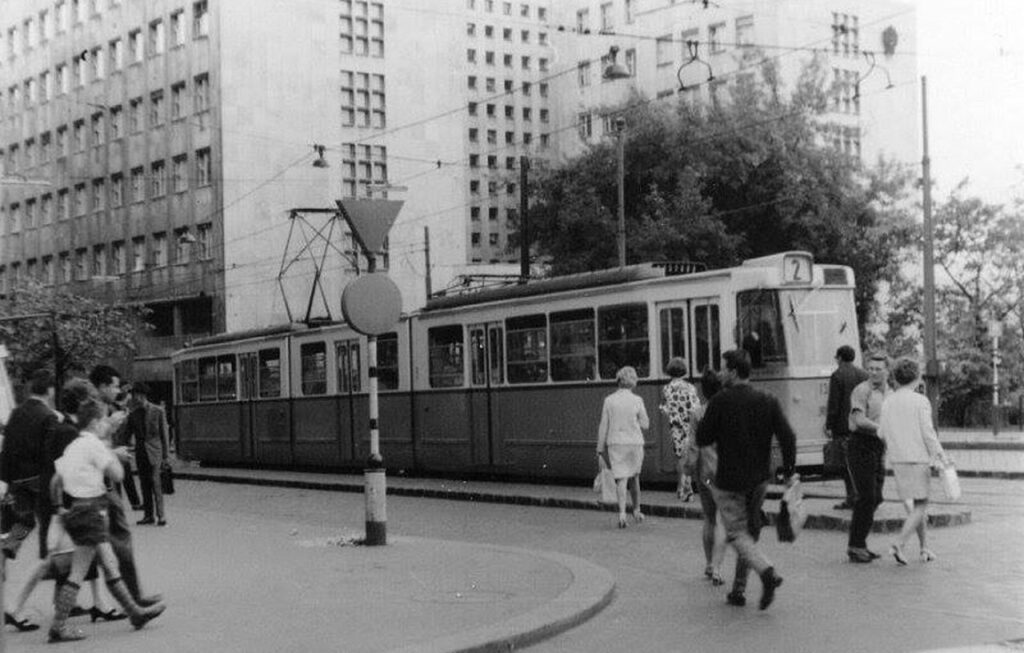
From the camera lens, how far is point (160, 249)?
2547 inches

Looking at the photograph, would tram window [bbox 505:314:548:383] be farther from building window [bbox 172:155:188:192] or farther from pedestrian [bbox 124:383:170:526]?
building window [bbox 172:155:188:192]

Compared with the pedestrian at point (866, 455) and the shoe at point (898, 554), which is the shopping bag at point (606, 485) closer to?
the pedestrian at point (866, 455)

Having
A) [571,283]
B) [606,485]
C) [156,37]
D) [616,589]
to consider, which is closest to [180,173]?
[156,37]

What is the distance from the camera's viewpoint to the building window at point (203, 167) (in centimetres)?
6125

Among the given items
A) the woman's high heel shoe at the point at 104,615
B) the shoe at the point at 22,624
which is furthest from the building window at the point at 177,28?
the shoe at the point at 22,624

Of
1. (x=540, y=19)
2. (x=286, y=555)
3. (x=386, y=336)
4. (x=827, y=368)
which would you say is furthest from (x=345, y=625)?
(x=540, y=19)

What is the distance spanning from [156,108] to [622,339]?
47.8 m

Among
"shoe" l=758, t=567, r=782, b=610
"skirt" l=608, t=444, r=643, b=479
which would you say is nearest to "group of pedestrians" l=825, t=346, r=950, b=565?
"shoe" l=758, t=567, r=782, b=610

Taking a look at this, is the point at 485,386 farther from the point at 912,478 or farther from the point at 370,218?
the point at 912,478

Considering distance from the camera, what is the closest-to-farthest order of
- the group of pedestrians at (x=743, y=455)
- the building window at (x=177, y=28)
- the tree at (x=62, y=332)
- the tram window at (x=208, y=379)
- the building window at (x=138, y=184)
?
the group of pedestrians at (x=743, y=455) < the tram window at (x=208, y=379) < the tree at (x=62, y=332) < the building window at (x=177, y=28) < the building window at (x=138, y=184)

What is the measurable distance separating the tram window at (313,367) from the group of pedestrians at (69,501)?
18.2 meters

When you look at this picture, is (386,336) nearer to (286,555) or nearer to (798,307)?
(798,307)

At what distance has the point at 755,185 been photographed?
169 feet

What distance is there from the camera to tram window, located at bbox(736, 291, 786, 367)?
20000 mm
